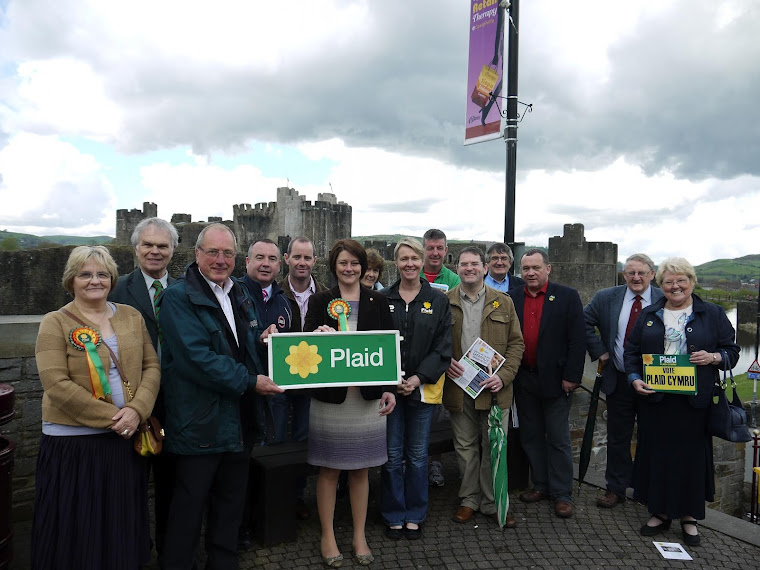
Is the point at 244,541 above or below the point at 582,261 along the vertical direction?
below

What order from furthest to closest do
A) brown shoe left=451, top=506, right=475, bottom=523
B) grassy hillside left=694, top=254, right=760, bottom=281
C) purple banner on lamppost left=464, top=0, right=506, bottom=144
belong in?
grassy hillside left=694, top=254, right=760, bottom=281, purple banner on lamppost left=464, top=0, right=506, bottom=144, brown shoe left=451, top=506, right=475, bottom=523

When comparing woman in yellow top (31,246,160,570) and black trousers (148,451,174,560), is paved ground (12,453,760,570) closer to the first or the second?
black trousers (148,451,174,560)

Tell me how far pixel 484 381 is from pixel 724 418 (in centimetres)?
186

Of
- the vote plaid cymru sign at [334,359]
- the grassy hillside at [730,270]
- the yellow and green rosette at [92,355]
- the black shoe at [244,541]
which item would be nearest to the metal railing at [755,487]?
the vote plaid cymru sign at [334,359]

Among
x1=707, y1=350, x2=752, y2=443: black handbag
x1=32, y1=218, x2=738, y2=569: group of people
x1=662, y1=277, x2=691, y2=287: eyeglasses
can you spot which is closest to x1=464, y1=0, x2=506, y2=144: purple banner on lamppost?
x1=32, y1=218, x2=738, y2=569: group of people

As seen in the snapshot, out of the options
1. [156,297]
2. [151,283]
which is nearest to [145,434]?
[156,297]

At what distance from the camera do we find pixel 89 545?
3197mm

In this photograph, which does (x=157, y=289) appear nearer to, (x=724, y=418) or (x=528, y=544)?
(x=528, y=544)

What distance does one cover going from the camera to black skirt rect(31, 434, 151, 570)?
317 centimetres

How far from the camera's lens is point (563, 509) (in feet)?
16.3

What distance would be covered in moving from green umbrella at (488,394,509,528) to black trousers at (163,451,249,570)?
2.03 meters

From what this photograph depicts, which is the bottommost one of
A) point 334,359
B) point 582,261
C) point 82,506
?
point 82,506

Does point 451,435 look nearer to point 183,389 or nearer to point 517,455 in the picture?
point 517,455

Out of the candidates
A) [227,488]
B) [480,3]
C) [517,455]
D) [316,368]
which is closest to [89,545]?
[227,488]
